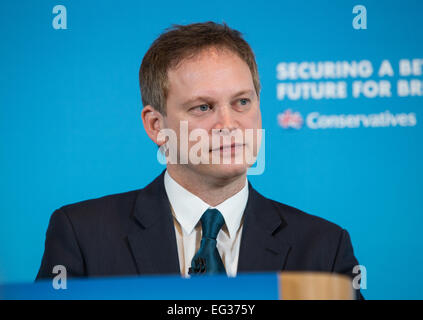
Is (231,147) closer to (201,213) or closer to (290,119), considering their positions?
(201,213)

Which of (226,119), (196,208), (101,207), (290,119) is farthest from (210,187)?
(290,119)

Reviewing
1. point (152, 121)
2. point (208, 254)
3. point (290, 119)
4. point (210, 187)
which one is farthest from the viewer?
point (290, 119)

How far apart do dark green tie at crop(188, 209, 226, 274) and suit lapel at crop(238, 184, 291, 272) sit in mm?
68

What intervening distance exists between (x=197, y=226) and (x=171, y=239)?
73 mm

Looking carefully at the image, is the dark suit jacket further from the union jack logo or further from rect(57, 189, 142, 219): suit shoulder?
the union jack logo

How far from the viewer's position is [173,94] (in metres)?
1.39

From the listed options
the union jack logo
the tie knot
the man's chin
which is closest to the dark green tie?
the tie knot

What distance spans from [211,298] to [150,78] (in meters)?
1.01

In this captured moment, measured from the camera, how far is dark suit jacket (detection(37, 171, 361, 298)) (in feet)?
4.32

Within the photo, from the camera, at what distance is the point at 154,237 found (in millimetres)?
1328

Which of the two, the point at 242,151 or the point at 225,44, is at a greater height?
the point at 225,44
